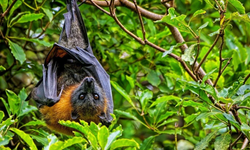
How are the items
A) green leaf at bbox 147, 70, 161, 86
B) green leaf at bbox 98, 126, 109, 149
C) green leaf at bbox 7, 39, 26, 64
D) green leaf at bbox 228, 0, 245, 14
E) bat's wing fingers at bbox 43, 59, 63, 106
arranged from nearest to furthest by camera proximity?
green leaf at bbox 98, 126, 109, 149 < green leaf at bbox 228, 0, 245, 14 < bat's wing fingers at bbox 43, 59, 63, 106 < green leaf at bbox 7, 39, 26, 64 < green leaf at bbox 147, 70, 161, 86

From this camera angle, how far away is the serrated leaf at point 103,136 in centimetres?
325

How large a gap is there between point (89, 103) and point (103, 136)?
180 centimetres

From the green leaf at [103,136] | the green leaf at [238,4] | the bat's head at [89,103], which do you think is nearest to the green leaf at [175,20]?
the green leaf at [238,4]

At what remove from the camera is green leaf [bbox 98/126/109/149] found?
3.25m

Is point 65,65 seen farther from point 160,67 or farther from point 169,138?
point 169,138

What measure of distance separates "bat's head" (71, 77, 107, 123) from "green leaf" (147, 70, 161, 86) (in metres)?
0.87

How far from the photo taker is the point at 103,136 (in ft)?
10.7

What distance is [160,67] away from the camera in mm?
5988

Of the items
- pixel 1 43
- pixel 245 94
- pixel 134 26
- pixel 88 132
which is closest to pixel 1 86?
pixel 1 43

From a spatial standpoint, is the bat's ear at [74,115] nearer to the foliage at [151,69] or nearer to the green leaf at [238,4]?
the foliage at [151,69]

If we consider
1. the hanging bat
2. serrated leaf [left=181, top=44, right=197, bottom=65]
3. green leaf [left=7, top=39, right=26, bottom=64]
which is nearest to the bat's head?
the hanging bat

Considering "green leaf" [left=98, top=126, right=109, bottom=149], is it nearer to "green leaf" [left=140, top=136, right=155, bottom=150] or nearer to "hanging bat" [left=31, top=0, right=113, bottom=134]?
"hanging bat" [left=31, top=0, right=113, bottom=134]

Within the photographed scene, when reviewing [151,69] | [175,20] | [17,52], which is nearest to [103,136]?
[175,20]

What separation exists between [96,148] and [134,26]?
9.70 feet
